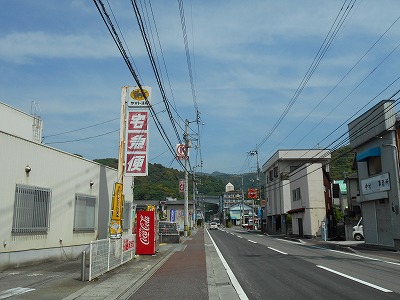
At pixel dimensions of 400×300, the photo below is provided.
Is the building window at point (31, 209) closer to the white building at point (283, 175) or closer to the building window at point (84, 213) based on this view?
the building window at point (84, 213)

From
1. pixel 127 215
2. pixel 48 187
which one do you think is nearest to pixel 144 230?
pixel 48 187

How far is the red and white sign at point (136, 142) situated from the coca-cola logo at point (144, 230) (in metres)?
2.26

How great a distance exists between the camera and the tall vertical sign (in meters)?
19.4

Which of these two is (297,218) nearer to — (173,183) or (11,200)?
A: (173,183)

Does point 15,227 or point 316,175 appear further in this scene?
point 316,175

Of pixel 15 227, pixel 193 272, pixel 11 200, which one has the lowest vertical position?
pixel 193 272

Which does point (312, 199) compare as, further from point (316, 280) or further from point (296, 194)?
point (316, 280)

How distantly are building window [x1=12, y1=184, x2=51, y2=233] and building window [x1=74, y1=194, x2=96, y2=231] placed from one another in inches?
102

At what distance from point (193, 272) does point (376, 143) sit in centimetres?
1728

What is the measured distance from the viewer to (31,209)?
49.3 ft

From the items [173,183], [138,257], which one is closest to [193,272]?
A: [138,257]

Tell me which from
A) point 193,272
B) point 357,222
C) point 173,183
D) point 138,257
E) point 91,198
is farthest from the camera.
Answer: point 173,183

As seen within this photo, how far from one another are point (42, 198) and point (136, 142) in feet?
17.9

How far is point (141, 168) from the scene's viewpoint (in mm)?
19406
